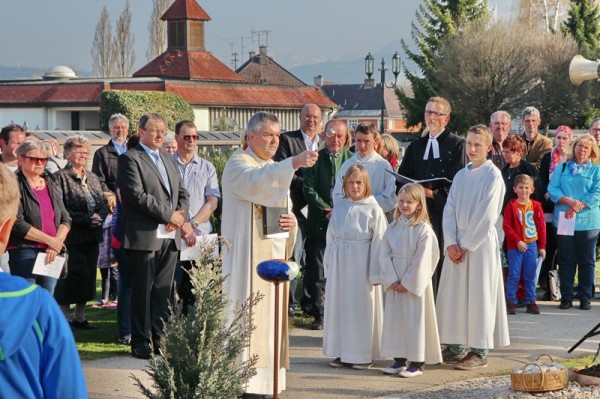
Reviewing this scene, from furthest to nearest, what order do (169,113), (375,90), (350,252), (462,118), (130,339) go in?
(375,90) → (462,118) → (169,113) → (130,339) → (350,252)

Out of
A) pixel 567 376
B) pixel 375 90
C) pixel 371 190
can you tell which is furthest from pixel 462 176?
pixel 375 90

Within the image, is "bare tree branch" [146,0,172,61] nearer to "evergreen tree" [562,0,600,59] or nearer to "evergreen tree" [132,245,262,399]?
"evergreen tree" [562,0,600,59]

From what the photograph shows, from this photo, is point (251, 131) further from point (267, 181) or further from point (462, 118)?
point (462, 118)

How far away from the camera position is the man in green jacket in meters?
10.6

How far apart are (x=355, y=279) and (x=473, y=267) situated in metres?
1.11

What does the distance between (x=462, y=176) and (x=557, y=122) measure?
2103 inches

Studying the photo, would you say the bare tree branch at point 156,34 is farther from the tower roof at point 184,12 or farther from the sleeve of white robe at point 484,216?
the sleeve of white robe at point 484,216

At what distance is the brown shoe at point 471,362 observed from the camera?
29.5ft

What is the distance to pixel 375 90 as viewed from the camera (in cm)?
13288

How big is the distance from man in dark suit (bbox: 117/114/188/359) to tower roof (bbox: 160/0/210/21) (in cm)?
6521

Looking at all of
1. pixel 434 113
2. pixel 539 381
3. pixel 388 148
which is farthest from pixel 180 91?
pixel 539 381

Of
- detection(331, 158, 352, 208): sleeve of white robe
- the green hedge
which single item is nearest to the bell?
detection(331, 158, 352, 208): sleeve of white robe

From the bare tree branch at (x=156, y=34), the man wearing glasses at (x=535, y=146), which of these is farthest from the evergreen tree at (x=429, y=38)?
the man wearing glasses at (x=535, y=146)

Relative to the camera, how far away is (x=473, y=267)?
911 cm
